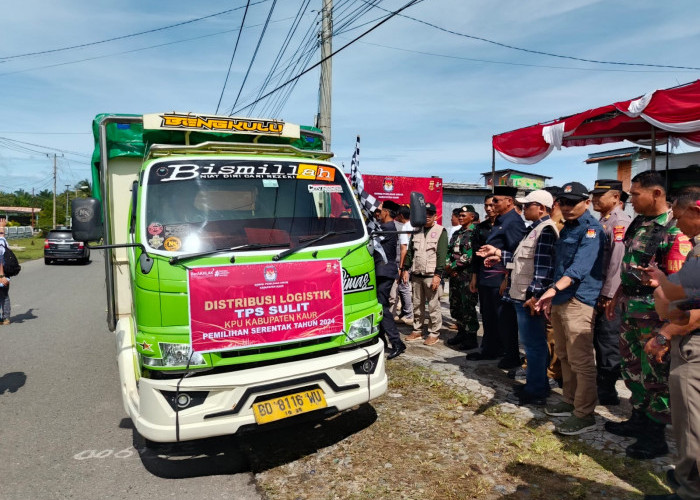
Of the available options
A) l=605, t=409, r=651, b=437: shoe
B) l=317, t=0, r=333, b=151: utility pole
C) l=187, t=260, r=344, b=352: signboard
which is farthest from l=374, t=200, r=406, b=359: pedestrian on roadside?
l=317, t=0, r=333, b=151: utility pole

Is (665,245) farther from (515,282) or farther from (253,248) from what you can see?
(253,248)

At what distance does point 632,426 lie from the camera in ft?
11.8

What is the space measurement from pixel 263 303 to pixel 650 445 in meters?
2.93

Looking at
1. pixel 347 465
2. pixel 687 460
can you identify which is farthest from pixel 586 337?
pixel 347 465

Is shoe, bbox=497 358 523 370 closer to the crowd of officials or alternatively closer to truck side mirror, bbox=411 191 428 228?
the crowd of officials

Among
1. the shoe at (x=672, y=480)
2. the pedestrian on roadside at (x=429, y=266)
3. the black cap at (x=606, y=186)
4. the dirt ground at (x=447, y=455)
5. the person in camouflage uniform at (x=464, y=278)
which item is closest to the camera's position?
the shoe at (x=672, y=480)

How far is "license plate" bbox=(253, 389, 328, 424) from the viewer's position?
3.19 meters

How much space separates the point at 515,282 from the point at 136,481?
3.50 m

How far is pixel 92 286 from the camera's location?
44.8ft

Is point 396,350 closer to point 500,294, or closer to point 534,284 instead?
point 500,294

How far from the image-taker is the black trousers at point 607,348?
4.36 m

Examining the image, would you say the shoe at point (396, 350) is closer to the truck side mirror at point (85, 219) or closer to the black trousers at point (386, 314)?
the black trousers at point (386, 314)

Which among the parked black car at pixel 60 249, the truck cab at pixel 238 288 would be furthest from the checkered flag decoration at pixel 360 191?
the parked black car at pixel 60 249

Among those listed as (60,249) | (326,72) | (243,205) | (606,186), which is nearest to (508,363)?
(606,186)
